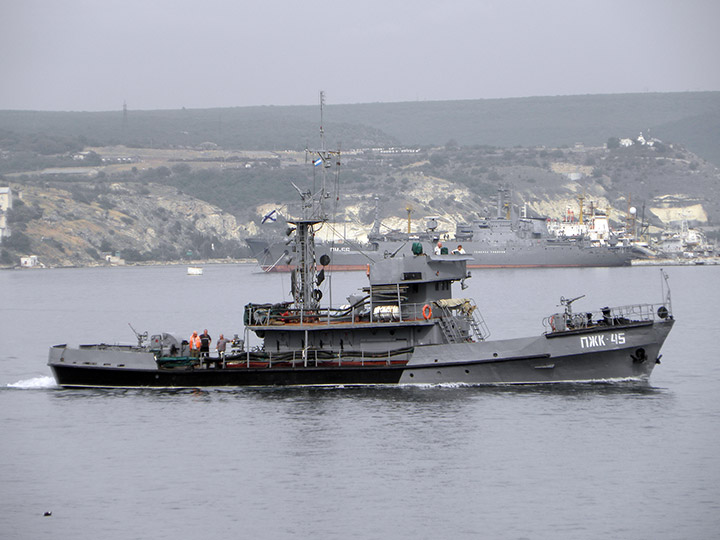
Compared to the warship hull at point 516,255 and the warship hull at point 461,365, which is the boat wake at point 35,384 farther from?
the warship hull at point 516,255

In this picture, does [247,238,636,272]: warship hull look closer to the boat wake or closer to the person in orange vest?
the boat wake

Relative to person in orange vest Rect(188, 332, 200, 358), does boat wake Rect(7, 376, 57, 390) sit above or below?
below

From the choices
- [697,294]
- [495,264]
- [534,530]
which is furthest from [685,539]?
[495,264]

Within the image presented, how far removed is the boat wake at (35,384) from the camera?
42.9 metres

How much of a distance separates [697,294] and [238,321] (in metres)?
46.5

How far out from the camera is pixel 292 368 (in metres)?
39.3

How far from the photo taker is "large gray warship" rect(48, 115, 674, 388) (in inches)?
1521

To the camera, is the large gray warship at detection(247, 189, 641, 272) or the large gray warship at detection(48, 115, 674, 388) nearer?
the large gray warship at detection(48, 115, 674, 388)

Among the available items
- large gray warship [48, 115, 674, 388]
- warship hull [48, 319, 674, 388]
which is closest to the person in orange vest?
large gray warship [48, 115, 674, 388]

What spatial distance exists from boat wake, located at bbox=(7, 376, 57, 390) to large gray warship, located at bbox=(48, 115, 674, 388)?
6.72 ft

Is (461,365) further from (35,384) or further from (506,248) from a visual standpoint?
(506,248)

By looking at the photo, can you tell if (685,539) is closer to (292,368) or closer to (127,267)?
(292,368)

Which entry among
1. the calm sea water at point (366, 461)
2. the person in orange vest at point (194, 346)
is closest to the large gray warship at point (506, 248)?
the calm sea water at point (366, 461)

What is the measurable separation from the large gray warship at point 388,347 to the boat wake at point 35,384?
205 centimetres
